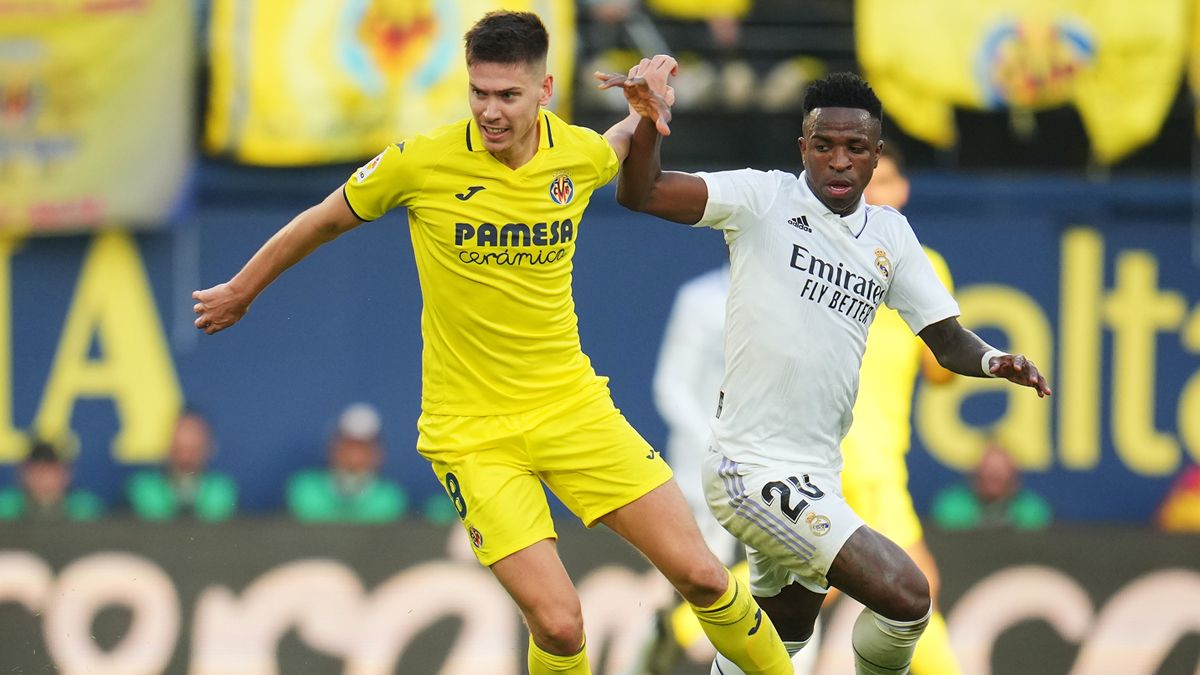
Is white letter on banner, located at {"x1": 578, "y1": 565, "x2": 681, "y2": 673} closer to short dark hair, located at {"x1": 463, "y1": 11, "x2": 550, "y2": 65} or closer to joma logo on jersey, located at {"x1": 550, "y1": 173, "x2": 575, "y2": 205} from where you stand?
joma logo on jersey, located at {"x1": 550, "y1": 173, "x2": 575, "y2": 205}

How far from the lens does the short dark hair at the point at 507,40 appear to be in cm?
564

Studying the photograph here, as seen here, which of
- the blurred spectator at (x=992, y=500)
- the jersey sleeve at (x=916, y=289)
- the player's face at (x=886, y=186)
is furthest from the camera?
the blurred spectator at (x=992, y=500)

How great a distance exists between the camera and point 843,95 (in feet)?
19.6

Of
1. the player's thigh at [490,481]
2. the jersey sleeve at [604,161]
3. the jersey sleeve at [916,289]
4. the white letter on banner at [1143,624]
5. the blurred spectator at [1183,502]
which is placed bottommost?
the blurred spectator at [1183,502]

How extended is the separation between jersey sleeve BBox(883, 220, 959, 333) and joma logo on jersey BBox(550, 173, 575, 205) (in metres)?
1.14

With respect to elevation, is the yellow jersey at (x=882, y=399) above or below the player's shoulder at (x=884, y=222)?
below

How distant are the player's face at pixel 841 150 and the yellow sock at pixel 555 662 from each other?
1707 mm

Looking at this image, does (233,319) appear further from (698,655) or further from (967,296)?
(967,296)

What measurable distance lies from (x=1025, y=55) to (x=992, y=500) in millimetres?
2761

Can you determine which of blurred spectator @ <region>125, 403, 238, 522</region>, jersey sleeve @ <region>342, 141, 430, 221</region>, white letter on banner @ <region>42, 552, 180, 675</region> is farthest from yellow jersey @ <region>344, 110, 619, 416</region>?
blurred spectator @ <region>125, 403, 238, 522</region>

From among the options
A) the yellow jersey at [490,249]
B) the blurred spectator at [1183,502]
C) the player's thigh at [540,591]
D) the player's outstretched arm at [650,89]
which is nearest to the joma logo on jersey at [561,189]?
the yellow jersey at [490,249]

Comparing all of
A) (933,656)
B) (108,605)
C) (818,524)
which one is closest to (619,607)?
(933,656)

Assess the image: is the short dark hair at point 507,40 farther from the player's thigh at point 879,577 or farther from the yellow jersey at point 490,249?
the player's thigh at point 879,577

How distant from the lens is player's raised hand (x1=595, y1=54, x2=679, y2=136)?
5.92m
